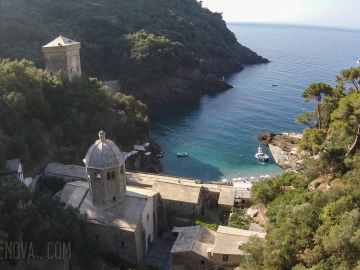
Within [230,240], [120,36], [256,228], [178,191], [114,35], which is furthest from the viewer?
[114,35]

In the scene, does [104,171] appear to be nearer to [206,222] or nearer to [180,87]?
[206,222]

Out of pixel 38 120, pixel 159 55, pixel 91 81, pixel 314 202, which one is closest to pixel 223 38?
pixel 159 55

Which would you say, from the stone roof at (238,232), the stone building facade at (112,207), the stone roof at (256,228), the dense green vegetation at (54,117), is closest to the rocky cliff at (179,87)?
the dense green vegetation at (54,117)

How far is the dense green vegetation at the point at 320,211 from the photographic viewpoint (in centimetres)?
1753

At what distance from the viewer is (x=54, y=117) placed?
41.9 meters

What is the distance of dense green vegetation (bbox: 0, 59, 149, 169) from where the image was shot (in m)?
36.1

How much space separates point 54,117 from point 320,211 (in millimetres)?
33565

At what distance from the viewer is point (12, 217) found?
21.8 m

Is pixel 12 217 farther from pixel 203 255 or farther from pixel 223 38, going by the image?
pixel 223 38

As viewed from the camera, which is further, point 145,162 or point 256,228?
point 145,162

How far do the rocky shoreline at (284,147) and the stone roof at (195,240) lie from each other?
79.7 ft

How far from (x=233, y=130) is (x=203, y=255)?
40263mm

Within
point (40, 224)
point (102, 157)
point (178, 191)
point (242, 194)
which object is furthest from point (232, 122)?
point (40, 224)

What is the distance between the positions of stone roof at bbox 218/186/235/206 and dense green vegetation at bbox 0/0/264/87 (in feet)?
143
